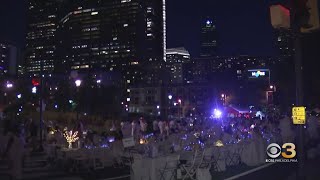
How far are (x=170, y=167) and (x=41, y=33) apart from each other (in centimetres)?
9966

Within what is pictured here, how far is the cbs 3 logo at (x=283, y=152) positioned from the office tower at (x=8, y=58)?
38667 mm

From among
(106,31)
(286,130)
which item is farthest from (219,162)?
(106,31)

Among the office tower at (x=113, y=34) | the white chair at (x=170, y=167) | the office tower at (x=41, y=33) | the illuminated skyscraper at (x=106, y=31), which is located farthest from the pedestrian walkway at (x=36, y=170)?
the office tower at (x=113, y=34)

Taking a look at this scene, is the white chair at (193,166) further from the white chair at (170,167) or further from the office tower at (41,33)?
the office tower at (41,33)

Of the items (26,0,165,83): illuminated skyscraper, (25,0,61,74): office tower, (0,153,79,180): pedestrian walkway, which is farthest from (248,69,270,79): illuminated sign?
(0,153,79,180): pedestrian walkway

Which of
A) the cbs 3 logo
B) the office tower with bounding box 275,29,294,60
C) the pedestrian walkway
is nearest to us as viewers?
the office tower with bounding box 275,29,294,60

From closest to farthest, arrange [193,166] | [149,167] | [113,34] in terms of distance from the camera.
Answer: [149,167]
[193,166]
[113,34]

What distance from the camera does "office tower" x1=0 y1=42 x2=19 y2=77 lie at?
4888 centimetres

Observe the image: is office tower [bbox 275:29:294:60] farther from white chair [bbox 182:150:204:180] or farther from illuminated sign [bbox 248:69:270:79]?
illuminated sign [bbox 248:69:270:79]

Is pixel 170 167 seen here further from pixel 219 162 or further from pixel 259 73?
pixel 259 73

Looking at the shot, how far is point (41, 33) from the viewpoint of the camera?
345ft

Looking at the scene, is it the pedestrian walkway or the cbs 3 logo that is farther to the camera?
the cbs 3 logo

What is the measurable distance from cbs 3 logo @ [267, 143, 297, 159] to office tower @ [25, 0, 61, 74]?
2820 inches

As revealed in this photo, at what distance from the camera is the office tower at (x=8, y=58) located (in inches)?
1924
